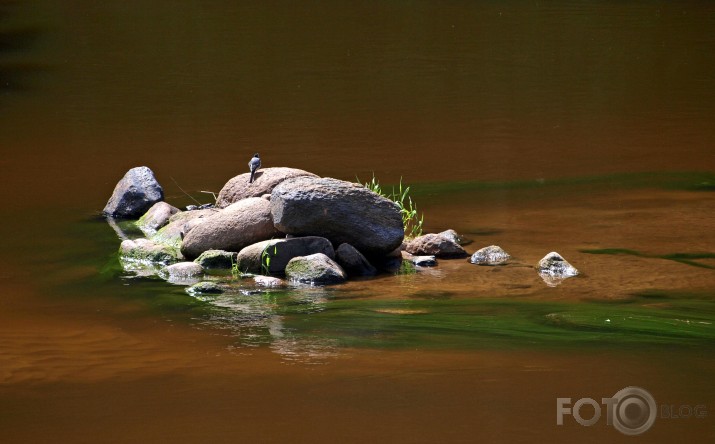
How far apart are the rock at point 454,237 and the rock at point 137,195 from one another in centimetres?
244

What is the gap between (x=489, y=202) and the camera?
9086 millimetres

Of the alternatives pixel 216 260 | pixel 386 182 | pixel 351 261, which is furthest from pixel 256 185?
pixel 386 182

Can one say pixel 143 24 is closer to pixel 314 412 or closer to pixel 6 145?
pixel 6 145

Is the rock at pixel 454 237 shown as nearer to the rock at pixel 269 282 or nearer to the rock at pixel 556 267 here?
the rock at pixel 556 267

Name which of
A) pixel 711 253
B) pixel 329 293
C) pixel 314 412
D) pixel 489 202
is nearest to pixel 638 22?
pixel 489 202

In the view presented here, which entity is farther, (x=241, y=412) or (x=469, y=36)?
(x=469, y=36)

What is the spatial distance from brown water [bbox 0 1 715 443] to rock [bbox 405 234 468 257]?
296mm

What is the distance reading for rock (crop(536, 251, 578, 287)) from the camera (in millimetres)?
6930

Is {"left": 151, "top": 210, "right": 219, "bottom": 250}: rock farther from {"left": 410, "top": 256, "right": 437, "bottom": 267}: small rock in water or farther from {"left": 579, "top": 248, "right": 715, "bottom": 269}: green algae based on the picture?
{"left": 579, "top": 248, "right": 715, "bottom": 269}: green algae

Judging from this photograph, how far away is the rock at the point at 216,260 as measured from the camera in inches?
288

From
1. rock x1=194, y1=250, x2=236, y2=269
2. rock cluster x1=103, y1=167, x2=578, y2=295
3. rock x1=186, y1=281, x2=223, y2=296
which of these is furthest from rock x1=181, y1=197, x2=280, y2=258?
rock x1=186, y1=281, x2=223, y2=296

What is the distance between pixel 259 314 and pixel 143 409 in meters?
1.44

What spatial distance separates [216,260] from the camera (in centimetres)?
732

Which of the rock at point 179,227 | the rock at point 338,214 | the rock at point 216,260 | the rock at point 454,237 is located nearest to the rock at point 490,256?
the rock at point 454,237
